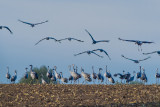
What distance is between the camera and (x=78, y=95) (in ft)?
92.4

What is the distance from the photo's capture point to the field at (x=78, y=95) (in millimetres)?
25609

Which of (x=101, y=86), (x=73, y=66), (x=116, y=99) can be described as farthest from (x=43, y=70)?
(x=116, y=99)

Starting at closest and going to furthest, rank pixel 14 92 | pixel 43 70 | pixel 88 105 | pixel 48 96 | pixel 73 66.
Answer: pixel 88 105, pixel 48 96, pixel 14 92, pixel 73 66, pixel 43 70

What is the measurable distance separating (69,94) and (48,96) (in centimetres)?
140

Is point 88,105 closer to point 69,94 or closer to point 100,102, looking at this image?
point 100,102

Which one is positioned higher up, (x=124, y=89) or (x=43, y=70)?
(x=43, y=70)

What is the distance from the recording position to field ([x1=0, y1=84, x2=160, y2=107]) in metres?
25.6

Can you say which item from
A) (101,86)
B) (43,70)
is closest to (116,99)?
(101,86)

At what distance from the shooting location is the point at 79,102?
84.2 feet

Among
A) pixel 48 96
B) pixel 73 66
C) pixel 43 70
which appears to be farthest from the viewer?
pixel 43 70

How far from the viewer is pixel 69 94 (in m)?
28.6

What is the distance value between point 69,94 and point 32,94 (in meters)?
2.50

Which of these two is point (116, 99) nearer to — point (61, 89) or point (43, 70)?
point (61, 89)

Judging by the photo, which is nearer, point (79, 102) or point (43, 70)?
point (79, 102)
